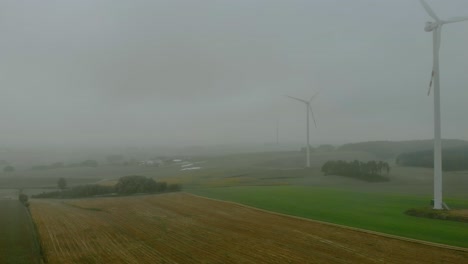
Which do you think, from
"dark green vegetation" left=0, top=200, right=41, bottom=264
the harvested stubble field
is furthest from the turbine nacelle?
"dark green vegetation" left=0, top=200, right=41, bottom=264

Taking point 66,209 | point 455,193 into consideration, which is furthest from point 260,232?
point 455,193

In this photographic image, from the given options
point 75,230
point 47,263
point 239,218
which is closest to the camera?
point 47,263

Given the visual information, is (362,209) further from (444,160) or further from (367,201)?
(444,160)

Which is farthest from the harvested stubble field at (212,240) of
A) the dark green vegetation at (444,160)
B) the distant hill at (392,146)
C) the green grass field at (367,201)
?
the distant hill at (392,146)

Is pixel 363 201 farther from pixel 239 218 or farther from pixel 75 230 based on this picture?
pixel 75 230

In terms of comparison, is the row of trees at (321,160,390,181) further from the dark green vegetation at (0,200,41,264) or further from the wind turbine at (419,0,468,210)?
the dark green vegetation at (0,200,41,264)

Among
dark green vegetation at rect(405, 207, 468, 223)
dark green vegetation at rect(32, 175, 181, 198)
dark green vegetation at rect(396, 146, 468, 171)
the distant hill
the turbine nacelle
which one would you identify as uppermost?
the turbine nacelle
